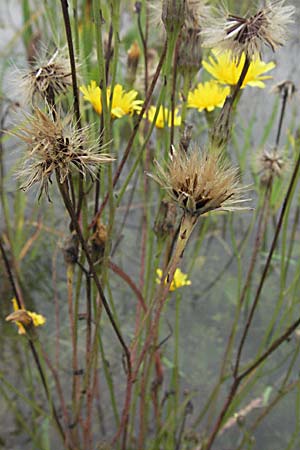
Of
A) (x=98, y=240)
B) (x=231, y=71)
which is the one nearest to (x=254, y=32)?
(x=231, y=71)

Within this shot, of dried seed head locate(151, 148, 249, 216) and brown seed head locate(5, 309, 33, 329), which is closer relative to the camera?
dried seed head locate(151, 148, 249, 216)

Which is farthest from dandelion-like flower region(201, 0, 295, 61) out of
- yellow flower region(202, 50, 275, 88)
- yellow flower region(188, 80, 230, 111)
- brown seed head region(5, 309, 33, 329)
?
brown seed head region(5, 309, 33, 329)

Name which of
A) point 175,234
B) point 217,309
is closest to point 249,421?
point 217,309

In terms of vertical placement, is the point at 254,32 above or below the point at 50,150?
above

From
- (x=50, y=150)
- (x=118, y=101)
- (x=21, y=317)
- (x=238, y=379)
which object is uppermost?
(x=118, y=101)

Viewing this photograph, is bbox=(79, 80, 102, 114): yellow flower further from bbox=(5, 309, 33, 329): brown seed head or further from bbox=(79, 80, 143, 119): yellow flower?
bbox=(5, 309, 33, 329): brown seed head

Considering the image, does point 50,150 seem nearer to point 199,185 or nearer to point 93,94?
point 199,185
